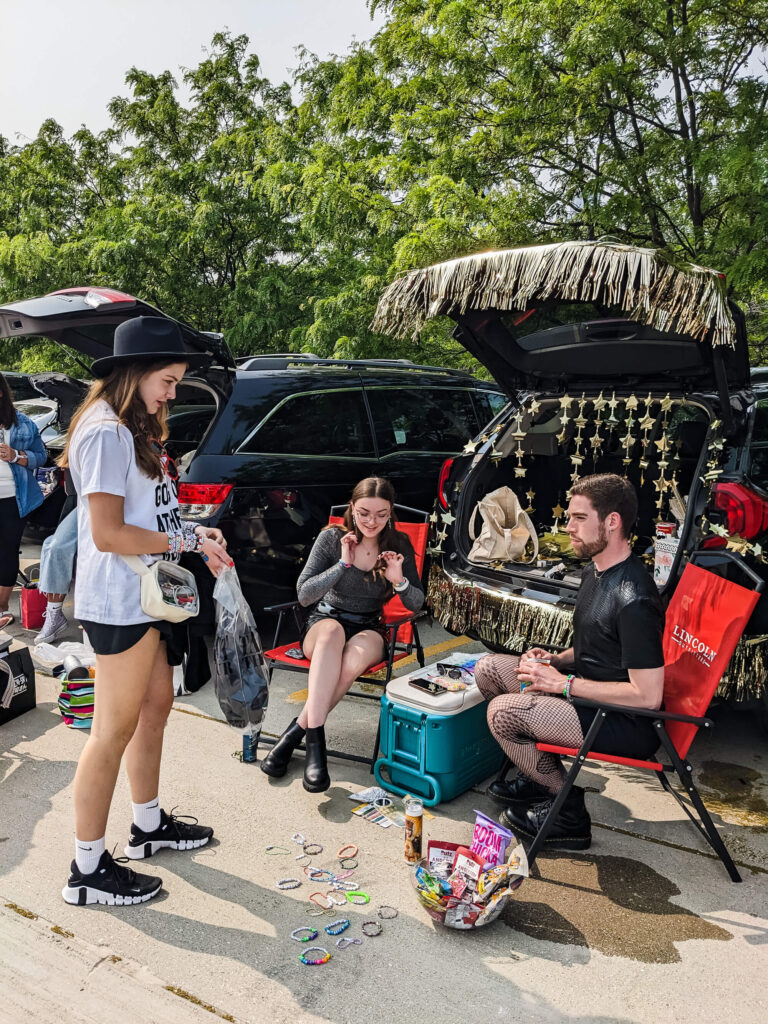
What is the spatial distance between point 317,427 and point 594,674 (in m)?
2.91

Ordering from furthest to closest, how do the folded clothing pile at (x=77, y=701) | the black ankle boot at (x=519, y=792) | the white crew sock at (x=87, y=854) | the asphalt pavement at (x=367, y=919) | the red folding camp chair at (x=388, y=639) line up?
the folded clothing pile at (x=77, y=701) < the red folding camp chair at (x=388, y=639) < the black ankle boot at (x=519, y=792) < the white crew sock at (x=87, y=854) < the asphalt pavement at (x=367, y=919)

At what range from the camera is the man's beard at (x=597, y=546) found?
3045 millimetres

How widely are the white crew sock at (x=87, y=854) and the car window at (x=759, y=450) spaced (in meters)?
3.11

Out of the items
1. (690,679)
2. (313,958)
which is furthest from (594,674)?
(313,958)

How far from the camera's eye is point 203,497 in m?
4.85

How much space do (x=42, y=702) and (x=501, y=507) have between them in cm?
279

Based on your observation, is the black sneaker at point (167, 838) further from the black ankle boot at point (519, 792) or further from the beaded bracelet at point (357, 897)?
the black ankle boot at point (519, 792)

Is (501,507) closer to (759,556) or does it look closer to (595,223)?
(759,556)

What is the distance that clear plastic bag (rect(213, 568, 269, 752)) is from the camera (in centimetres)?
303

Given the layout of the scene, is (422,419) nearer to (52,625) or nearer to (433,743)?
(52,625)

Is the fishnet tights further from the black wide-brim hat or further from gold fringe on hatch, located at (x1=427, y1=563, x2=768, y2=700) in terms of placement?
the black wide-brim hat

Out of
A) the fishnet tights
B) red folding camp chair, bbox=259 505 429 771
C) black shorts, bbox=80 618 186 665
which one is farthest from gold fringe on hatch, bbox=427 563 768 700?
black shorts, bbox=80 618 186 665

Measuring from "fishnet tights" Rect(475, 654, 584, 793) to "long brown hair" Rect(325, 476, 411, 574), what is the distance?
1.00 meters

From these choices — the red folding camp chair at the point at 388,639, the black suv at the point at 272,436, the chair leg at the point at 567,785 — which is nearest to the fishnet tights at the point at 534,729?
the chair leg at the point at 567,785
